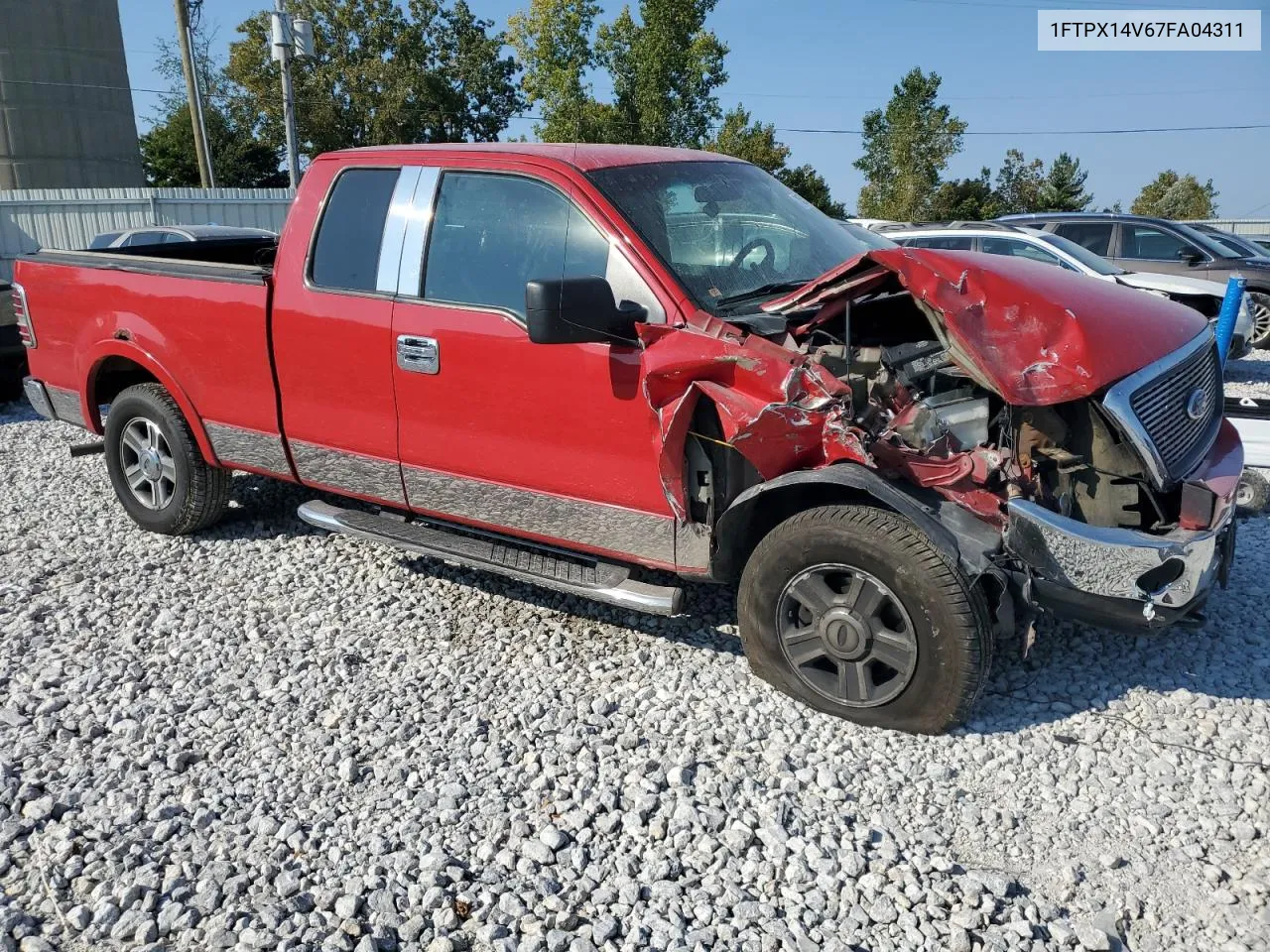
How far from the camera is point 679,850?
119 inches

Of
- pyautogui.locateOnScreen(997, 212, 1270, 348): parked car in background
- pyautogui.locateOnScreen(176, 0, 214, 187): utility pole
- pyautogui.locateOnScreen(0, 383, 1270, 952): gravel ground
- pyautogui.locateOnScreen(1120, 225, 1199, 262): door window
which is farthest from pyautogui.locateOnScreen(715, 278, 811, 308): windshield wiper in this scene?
pyautogui.locateOnScreen(176, 0, 214, 187): utility pole

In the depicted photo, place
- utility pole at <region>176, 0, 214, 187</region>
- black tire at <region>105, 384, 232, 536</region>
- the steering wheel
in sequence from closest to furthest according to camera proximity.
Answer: the steering wheel
black tire at <region>105, 384, 232, 536</region>
utility pole at <region>176, 0, 214, 187</region>

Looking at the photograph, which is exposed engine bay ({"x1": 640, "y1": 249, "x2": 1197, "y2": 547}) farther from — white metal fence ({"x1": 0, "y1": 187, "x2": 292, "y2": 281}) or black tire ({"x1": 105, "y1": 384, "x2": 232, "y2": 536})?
white metal fence ({"x1": 0, "y1": 187, "x2": 292, "y2": 281})

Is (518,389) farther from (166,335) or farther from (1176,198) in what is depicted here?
(1176,198)

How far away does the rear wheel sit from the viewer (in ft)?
37.9

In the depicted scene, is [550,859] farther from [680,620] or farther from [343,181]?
[343,181]

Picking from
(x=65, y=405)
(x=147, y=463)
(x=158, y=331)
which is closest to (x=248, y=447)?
(x=158, y=331)

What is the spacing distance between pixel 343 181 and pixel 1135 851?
420 centimetres

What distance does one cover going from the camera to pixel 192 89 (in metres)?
25.9

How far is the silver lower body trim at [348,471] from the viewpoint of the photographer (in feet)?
15.3

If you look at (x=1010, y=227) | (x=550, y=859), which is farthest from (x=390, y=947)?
(x=1010, y=227)

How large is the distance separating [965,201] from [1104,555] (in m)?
44.9

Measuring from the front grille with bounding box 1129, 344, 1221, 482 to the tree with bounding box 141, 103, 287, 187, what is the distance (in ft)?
138

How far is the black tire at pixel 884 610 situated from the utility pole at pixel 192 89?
26.3 m
